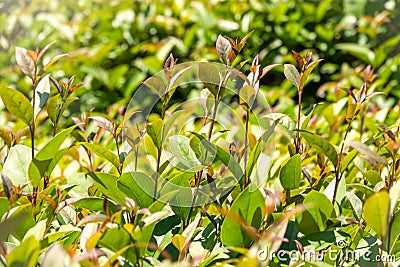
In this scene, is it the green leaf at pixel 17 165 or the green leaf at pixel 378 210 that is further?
the green leaf at pixel 17 165

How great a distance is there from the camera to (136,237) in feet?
3.66

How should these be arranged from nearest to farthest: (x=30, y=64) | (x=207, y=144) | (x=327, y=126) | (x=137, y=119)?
(x=207, y=144), (x=30, y=64), (x=137, y=119), (x=327, y=126)

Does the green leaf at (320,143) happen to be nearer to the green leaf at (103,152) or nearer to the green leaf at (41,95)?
the green leaf at (103,152)

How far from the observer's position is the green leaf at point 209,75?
4.54 feet

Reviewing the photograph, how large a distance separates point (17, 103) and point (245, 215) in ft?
1.86

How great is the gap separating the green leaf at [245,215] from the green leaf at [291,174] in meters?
0.20

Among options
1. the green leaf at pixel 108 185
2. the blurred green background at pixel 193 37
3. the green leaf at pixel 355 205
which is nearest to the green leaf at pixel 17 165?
the green leaf at pixel 108 185

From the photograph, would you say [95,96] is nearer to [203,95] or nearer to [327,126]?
[327,126]

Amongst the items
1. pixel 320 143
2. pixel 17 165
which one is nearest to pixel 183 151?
pixel 320 143

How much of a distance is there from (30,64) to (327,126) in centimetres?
158

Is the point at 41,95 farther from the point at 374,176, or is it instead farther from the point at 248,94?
the point at 374,176

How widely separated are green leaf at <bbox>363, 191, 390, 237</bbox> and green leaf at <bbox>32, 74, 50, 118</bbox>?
2.61 feet

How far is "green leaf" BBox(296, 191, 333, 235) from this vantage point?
1.35 m

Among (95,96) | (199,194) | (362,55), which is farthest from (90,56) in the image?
(199,194)
